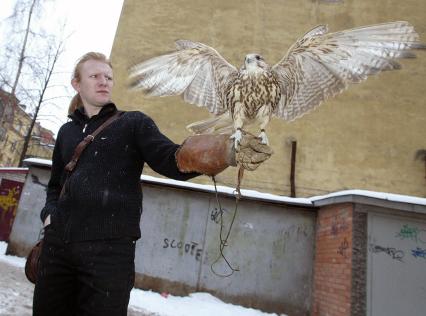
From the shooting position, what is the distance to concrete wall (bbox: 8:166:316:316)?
7.23 metres

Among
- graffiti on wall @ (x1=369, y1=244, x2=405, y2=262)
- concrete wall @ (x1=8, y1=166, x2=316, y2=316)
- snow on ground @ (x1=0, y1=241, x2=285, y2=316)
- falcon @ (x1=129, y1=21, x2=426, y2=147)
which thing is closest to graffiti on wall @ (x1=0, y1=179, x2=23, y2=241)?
snow on ground @ (x1=0, y1=241, x2=285, y2=316)

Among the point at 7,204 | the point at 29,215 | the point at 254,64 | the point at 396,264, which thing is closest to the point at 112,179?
the point at 254,64

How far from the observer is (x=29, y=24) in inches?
577

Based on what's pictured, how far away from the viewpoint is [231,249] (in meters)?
7.45

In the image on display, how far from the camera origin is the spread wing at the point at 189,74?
271 centimetres

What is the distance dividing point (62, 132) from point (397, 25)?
6.94ft

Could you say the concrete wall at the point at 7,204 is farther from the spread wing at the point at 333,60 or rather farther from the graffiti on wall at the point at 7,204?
the spread wing at the point at 333,60

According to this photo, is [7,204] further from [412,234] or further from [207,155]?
[207,155]

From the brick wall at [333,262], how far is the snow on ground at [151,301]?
1.23 meters

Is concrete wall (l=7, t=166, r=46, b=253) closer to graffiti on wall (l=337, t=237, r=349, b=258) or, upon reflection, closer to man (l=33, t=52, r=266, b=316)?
graffiti on wall (l=337, t=237, r=349, b=258)

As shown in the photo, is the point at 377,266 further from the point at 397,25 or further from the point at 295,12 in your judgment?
the point at 295,12

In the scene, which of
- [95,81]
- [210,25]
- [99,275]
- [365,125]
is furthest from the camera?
[210,25]

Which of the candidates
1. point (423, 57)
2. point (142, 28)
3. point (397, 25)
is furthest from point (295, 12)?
point (397, 25)

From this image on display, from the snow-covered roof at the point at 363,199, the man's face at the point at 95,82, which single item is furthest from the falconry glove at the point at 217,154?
the snow-covered roof at the point at 363,199
